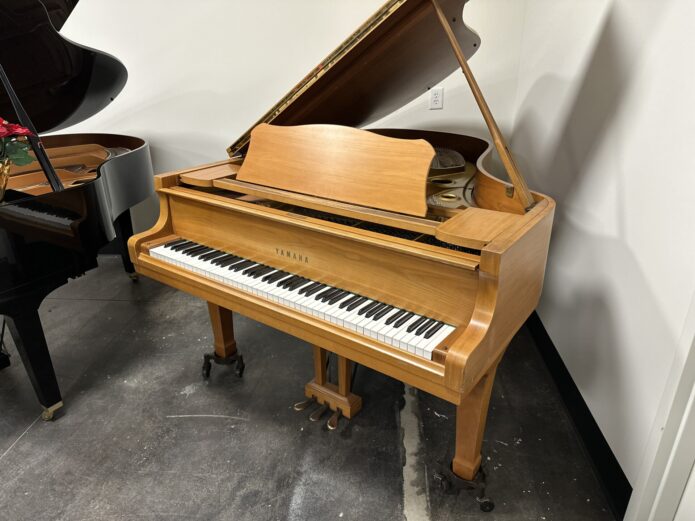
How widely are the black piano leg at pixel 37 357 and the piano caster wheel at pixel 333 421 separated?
1.14 metres

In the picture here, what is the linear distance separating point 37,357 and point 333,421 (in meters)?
1.18

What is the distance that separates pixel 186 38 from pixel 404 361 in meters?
2.67

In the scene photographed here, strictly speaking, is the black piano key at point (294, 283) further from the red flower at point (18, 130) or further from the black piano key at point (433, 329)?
the red flower at point (18, 130)

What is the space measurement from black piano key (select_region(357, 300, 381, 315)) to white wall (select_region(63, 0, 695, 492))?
0.81 m

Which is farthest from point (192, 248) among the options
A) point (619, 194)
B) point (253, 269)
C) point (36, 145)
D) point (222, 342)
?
point (619, 194)

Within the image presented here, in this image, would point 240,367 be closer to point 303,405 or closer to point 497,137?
point 303,405

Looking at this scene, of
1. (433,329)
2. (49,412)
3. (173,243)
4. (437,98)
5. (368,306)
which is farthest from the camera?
(437,98)

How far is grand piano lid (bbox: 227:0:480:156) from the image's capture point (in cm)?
137

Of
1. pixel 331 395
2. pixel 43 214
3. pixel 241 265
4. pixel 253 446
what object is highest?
pixel 43 214

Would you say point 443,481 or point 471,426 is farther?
point 443,481

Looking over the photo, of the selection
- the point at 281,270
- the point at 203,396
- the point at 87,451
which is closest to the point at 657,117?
the point at 281,270

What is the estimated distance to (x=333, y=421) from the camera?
1856mm

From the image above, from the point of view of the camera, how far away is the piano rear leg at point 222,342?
2084mm

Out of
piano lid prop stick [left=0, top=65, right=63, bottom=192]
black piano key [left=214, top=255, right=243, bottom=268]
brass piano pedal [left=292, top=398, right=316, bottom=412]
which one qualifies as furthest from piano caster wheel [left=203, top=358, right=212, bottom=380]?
piano lid prop stick [left=0, top=65, right=63, bottom=192]
